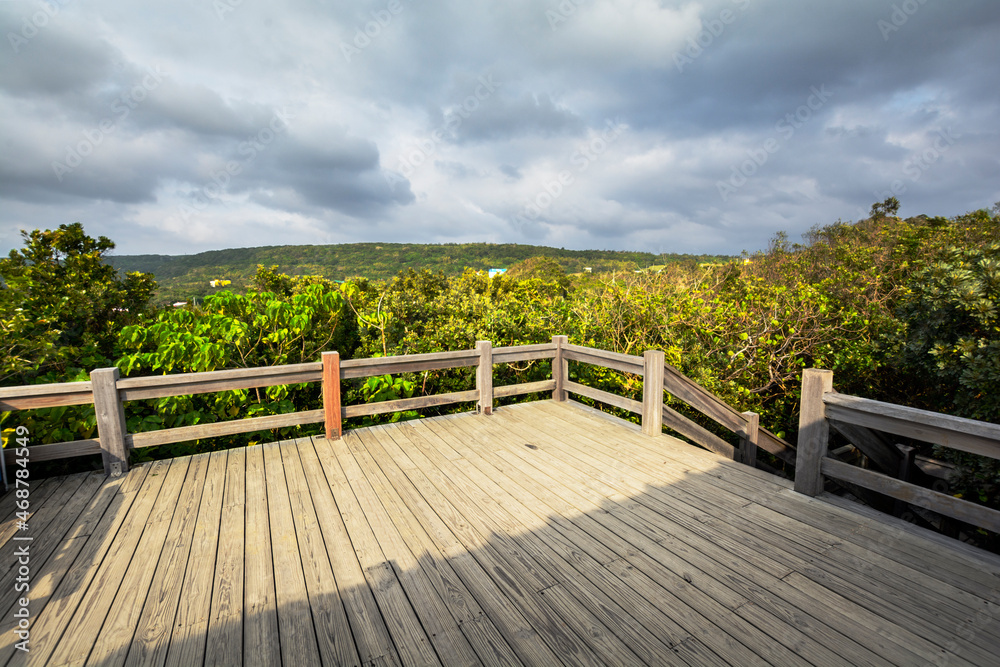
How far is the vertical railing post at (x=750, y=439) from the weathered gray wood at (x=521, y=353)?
237 centimetres

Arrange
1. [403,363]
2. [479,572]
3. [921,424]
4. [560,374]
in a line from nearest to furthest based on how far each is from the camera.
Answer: [479,572] → [921,424] → [403,363] → [560,374]

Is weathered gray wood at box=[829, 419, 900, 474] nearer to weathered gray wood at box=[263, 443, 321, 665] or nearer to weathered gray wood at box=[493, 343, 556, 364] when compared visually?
weathered gray wood at box=[493, 343, 556, 364]

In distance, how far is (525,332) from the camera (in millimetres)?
6789

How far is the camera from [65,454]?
3.61m

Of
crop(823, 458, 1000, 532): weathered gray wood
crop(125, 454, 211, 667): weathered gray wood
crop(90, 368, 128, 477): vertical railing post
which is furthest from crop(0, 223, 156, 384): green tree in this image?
crop(823, 458, 1000, 532): weathered gray wood

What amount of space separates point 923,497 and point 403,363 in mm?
4221

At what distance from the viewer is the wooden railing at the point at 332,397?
142 inches

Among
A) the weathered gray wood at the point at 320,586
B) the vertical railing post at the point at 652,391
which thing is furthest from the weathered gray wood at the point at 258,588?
the vertical railing post at the point at 652,391

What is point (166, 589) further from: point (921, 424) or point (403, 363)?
point (921, 424)

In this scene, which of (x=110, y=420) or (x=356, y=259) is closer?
(x=110, y=420)

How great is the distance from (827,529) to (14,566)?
15.9ft

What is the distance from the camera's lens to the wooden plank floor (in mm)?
1965

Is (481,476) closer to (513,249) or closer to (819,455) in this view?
(819,455)

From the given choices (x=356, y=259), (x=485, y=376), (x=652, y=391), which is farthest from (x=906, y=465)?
(x=356, y=259)
